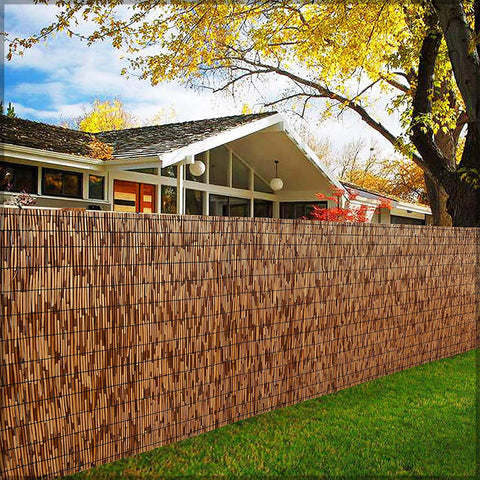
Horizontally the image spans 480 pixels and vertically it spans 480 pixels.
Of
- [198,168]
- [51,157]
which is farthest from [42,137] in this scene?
[198,168]

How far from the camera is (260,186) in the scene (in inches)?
621

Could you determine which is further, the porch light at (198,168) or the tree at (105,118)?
the tree at (105,118)

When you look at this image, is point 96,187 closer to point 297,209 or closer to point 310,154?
point 310,154

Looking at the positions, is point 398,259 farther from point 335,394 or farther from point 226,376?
point 226,376

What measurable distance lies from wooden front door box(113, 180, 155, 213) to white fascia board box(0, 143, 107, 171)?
78 centimetres

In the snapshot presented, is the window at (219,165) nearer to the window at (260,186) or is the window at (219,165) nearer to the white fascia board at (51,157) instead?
the window at (260,186)

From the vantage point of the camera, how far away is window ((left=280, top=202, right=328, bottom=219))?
15.7 m

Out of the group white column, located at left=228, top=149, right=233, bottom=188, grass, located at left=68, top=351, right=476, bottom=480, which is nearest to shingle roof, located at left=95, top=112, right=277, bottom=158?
white column, located at left=228, top=149, right=233, bottom=188

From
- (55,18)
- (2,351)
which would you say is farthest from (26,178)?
(2,351)

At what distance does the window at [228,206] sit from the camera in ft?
47.1

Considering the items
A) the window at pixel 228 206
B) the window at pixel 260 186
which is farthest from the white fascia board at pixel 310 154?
the window at pixel 228 206

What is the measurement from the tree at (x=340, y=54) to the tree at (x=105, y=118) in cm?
1273

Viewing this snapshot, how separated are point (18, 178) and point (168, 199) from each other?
3.69 meters

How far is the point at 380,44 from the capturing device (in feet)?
44.9
